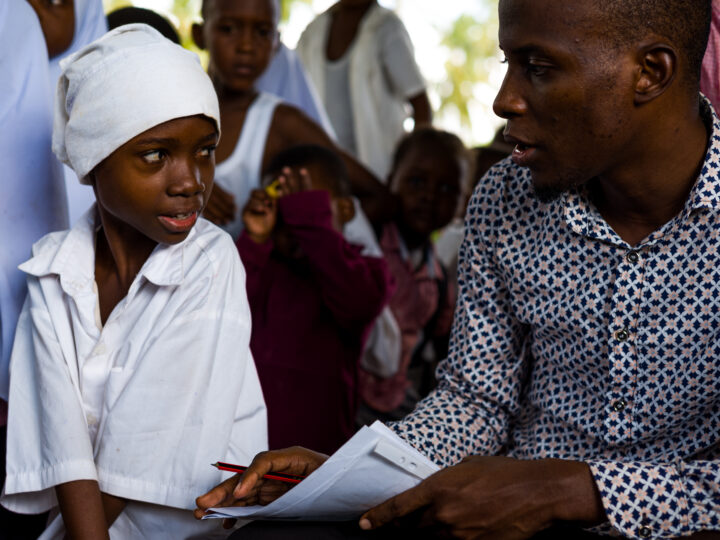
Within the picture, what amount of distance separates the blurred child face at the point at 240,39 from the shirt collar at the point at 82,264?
1.25m

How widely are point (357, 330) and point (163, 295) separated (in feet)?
3.08

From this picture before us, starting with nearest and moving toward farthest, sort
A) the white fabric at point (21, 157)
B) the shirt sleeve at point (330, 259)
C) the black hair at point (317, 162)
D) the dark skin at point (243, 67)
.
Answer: the white fabric at point (21, 157) → the shirt sleeve at point (330, 259) → the black hair at point (317, 162) → the dark skin at point (243, 67)

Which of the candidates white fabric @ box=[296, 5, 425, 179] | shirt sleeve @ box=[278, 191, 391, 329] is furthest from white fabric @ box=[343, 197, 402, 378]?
white fabric @ box=[296, 5, 425, 179]

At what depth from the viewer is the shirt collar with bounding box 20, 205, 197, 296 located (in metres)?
1.85

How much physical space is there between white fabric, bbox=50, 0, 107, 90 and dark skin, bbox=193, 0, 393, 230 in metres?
0.67

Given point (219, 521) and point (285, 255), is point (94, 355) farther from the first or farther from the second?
point (285, 255)

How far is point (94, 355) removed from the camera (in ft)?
6.03

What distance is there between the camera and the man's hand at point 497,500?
1421mm

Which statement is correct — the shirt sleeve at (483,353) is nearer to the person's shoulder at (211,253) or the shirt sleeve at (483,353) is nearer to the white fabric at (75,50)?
the person's shoulder at (211,253)

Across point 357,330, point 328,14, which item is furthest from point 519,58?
point 328,14

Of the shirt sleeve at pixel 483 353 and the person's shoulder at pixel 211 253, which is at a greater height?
the person's shoulder at pixel 211 253

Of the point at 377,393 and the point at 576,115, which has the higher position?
the point at 576,115

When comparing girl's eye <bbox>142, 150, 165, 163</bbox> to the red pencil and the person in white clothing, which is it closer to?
the person in white clothing

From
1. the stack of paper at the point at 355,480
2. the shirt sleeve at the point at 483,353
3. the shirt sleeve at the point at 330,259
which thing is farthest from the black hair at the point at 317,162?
the stack of paper at the point at 355,480
